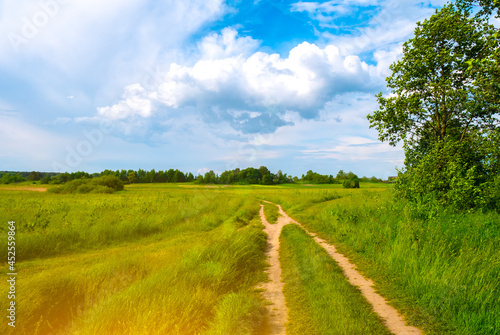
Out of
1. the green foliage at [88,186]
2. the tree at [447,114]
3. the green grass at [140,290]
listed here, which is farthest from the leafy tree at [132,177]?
the tree at [447,114]

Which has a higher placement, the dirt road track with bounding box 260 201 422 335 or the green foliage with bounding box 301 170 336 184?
the green foliage with bounding box 301 170 336 184

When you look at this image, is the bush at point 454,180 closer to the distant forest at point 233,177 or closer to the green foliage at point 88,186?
the green foliage at point 88,186

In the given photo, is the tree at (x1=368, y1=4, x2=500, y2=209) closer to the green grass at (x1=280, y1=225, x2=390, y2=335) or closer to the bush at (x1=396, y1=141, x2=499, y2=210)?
the bush at (x1=396, y1=141, x2=499, y2=210)

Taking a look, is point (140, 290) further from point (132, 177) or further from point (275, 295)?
point (132, 177)

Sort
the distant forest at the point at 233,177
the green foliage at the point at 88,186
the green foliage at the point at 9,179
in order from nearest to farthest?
1. the green foliage at the point at 88,186
2. the green foliage at the point at 9,179
3. the distant forest at the point at 233,177

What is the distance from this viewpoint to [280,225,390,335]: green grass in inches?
195

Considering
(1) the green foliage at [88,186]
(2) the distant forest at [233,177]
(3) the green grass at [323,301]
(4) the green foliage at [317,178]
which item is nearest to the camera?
(3) the green grass at [323,301]

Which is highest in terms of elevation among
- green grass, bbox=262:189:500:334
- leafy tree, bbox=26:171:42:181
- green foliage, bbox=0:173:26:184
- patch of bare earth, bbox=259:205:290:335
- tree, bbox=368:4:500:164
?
tree, bbox=368:4:500:164

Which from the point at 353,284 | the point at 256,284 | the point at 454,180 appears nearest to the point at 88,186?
the point at 256,284

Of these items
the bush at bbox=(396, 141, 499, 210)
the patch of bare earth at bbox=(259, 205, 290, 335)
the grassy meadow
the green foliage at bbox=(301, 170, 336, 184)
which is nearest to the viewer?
the grassy meadow

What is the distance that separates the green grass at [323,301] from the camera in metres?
4.95

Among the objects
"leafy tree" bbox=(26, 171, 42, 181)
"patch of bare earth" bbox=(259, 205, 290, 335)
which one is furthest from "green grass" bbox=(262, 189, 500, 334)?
"leafy tree" bbox=(26, 171, 42, 181)

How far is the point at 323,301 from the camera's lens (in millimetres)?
5926

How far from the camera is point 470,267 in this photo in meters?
6.69
